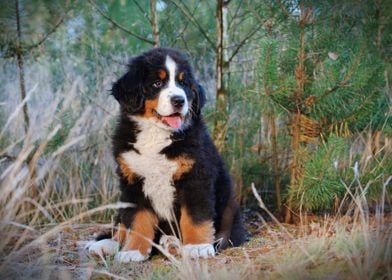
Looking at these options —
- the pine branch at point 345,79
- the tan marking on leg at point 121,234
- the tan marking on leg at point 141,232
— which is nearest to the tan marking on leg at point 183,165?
the tan marking on leg at point 141,232

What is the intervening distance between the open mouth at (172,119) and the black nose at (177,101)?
0.40 feet

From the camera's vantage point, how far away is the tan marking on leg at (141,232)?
3.96 m

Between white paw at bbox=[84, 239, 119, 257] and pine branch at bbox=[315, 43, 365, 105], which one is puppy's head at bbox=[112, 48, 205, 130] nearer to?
white paw at bbox=[84, 239, 119, 257]

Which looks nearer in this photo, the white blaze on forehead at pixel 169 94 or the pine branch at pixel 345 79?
the white blaze on forehead at pixel 169 94

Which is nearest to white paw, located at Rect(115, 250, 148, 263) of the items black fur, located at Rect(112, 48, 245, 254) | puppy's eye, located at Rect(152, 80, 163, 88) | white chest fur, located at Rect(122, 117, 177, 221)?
black fur, located at Rect(112, 48, 245, 254)

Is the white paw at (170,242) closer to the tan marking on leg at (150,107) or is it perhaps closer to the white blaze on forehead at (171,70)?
the tan marking on leg at (150,107)

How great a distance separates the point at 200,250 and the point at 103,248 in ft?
2.45

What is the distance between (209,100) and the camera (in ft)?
20.2

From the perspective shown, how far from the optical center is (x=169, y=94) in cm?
392

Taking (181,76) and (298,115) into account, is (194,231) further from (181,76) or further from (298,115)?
(298,115)

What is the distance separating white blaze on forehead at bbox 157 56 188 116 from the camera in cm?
393

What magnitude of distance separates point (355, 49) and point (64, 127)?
2.62 m

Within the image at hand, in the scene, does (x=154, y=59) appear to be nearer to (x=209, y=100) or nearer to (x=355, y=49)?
(x=355, y=49)

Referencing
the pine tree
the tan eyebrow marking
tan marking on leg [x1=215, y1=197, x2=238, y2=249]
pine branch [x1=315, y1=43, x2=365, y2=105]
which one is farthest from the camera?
the pine tree
